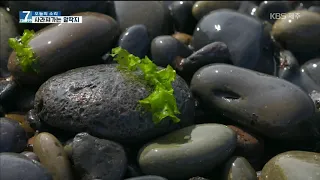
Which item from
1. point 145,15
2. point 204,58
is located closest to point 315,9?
point 204,58

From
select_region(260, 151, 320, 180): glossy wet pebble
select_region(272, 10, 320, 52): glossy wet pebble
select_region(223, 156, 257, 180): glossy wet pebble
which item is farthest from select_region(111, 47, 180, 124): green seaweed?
select_region(272, 10, 320, 52): glossy wet pebble

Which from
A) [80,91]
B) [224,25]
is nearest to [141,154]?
[80,91]

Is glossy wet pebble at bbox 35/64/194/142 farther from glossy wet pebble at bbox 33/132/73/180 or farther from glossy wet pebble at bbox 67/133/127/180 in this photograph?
glossy wet pebble at bbox 33/132/73/180

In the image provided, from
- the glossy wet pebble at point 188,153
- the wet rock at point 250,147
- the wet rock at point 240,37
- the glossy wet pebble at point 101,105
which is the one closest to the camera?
the glossy wet pebble at point 188,153

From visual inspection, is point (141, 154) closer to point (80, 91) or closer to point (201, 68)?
point (80, 91)

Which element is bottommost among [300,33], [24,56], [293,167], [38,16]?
[293,167]

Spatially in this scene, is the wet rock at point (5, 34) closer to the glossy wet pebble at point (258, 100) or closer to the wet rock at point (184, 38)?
the wet rock at point (184, 38)

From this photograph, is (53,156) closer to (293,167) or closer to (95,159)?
(95,159)

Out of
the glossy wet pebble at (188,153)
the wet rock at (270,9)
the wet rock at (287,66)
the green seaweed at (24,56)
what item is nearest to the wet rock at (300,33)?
the wet rock at (287,66)
